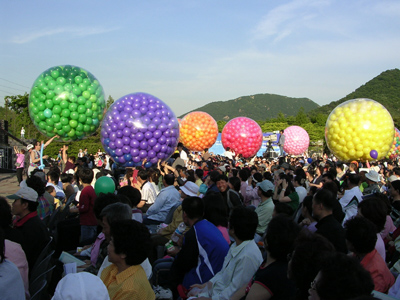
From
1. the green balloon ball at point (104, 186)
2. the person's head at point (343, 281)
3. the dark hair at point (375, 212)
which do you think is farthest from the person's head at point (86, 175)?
the person's head at point (343, 281)

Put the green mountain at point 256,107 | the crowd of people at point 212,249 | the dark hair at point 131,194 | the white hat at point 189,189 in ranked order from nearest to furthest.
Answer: the crowd of people at point 212,249, the dark hair at point 131,194, the white hat at point 189,189, the green mountain at point 256,107

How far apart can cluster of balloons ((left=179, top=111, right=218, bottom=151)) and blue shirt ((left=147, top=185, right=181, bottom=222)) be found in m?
10.3

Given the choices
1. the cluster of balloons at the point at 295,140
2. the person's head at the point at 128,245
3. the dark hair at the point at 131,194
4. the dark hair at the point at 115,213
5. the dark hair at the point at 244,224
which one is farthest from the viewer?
the cluster of balloons at the point at 295,140

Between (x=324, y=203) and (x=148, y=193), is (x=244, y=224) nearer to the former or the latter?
(x=324, y=203)

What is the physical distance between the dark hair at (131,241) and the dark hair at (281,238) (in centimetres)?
87

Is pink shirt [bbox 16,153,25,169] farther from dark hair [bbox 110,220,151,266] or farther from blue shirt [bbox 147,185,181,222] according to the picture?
dark hair [bbox 110,220,151,266]

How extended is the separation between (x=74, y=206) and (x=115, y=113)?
101 inches

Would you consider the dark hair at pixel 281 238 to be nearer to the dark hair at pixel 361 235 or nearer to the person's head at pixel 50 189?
the dark hair at pixel 361 235

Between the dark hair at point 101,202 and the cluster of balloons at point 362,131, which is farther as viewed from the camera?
the cluster of balloons at point 362,131

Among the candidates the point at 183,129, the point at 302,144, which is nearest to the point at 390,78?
the point at 302,144

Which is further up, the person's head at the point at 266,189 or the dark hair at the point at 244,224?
the dark hair at the point at 244,224

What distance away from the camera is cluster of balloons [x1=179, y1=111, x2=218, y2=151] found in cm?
1638

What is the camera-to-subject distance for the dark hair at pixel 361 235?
3.07 m

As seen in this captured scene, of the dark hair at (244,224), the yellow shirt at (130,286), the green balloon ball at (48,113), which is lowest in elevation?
the yellow shirt at (130,286)
